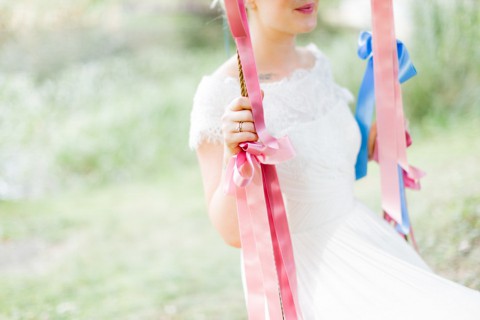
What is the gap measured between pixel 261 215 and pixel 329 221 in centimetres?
31

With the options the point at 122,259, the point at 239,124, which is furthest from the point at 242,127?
the point at 122,259

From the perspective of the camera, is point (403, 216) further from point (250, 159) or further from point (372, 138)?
Answer: point (250, 159)

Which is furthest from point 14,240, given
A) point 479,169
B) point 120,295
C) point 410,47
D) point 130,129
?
point 410,47

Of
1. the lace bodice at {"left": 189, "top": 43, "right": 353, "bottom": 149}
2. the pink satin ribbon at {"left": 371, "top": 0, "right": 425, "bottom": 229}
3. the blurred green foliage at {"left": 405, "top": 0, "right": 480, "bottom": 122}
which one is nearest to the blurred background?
the blurred green foliage at {"left": 405, "top": 0, "right": 480, "bottom": 122}

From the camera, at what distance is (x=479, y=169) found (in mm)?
3369

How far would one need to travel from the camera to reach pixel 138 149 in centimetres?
460

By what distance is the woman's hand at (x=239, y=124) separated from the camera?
116 cm

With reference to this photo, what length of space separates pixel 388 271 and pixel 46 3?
147 inches

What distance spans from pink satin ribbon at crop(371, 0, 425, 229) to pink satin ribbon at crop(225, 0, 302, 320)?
37cm

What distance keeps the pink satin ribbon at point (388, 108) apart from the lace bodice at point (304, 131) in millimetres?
85

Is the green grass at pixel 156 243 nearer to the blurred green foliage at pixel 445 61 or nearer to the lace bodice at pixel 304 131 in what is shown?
the blurred green foliage at pixel 445 61

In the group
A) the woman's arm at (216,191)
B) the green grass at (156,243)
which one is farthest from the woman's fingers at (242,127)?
the green grass at (156,243)

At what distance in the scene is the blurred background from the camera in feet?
9.88

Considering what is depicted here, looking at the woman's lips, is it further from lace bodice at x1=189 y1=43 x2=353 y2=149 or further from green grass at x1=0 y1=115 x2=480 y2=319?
green grass at x1=0 y1=115 x2=480 y2=319
